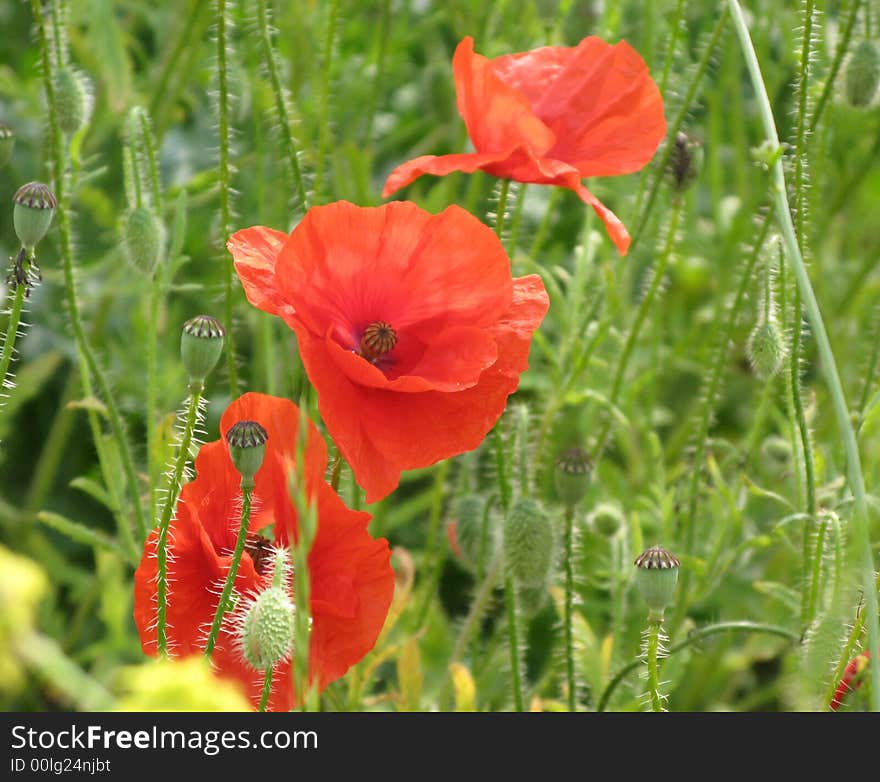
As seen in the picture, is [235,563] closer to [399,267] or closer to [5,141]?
[399,267]

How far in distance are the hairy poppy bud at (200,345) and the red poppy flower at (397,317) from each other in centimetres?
7

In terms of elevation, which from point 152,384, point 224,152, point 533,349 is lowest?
→ point 533,349

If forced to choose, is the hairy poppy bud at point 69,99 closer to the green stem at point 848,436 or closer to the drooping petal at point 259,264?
the drooping petal at point 259,264

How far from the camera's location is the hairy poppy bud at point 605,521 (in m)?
1.45

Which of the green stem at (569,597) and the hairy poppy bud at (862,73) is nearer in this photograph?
the green stem at (569,597)

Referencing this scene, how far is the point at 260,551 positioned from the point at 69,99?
528 mm

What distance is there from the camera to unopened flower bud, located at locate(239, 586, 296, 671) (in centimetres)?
79

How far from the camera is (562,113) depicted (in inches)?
46.9

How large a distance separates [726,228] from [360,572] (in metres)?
1.36

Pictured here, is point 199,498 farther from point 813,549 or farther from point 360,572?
point 813,549

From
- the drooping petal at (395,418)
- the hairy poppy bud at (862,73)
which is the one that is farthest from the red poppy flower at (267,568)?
the hairy poppy bud at (862,73)

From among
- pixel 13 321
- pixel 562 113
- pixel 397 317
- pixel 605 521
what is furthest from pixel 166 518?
pixel 605 521

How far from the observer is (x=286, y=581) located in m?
0.94
